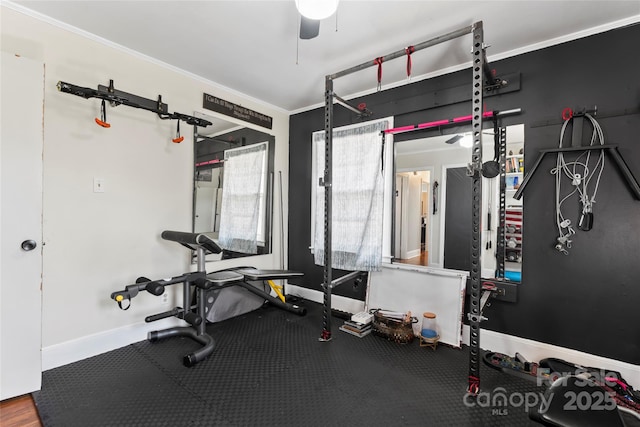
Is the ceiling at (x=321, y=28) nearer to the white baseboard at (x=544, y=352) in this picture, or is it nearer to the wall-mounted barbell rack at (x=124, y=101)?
the wall-mounted barbell rack at (x=124, y=101)

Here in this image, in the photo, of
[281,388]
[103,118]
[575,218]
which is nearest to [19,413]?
[281,388]

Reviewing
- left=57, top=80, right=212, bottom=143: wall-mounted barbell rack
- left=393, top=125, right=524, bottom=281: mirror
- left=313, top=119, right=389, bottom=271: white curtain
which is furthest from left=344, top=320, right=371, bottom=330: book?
left=57, top=80, right=212, bottom=143: wall-mounted barbell rack

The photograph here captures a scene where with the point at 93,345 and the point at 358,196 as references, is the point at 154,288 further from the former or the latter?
the point at 358,196

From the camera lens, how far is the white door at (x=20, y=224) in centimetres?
183

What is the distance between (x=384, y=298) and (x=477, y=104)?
2.01 m

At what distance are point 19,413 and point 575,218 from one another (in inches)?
153

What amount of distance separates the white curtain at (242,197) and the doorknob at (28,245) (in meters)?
1.61

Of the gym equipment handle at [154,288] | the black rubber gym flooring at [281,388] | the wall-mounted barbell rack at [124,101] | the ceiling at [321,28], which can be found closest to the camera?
the black rubber gym flooring at [281,388]

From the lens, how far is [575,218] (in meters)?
2.23

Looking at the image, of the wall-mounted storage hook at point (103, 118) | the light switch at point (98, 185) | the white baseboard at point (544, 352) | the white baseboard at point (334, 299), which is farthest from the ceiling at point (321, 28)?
the white baseboard at point (334, 299)

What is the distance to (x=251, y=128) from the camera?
3.63 metres

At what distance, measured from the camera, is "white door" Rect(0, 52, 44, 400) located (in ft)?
5.99

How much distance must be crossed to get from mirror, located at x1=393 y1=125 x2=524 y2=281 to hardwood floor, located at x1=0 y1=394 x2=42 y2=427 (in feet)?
9.58

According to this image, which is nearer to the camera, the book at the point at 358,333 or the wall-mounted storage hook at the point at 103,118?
the wall-mounted storage hook at the point at 103,118
